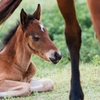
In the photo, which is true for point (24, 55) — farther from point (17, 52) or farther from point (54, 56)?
point (54, 56)

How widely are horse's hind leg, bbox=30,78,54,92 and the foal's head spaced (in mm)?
398

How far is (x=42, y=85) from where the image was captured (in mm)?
6758

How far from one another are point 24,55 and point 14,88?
0.53 metres

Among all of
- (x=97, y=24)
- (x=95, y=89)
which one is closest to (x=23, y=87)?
(x=95, y=89)

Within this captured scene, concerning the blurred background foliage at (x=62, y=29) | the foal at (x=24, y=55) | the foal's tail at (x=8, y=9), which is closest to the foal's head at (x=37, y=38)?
the foal at (x=24, y=55)

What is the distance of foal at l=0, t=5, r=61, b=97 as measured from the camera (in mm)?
6500

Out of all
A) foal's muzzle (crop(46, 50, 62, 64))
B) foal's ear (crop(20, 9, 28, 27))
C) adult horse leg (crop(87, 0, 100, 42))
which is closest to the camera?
adult horse leg (crop(87, 0, 100, 42))

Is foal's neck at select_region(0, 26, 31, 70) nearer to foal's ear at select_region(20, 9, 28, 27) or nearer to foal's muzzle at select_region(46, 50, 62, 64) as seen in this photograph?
foal's ear at select_region(20, 9, 28, 27)

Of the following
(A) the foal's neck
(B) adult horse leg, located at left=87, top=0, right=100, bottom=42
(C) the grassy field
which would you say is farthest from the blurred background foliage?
(B) adult horse leg, located at left=87, top=0, right=100, bottom=42

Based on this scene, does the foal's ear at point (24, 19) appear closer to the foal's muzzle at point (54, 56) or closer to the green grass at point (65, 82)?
the foal's muzzle at point (54, 56)

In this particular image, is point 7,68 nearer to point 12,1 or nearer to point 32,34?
point 32,34

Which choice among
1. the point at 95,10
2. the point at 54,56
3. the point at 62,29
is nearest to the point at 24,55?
the point at 54,56

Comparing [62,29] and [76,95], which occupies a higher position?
[62,29]

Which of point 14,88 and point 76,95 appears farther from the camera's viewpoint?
point 14,88
